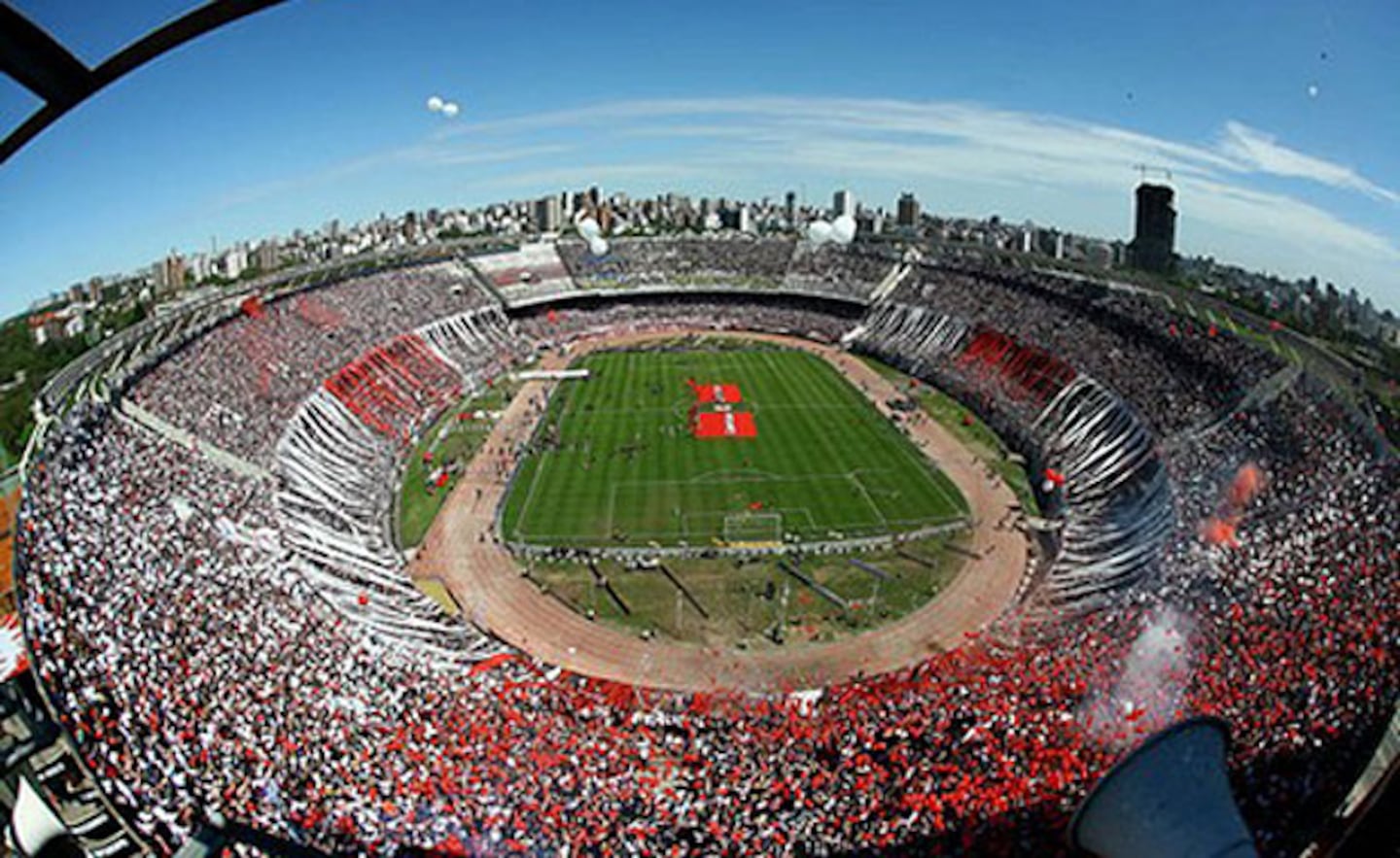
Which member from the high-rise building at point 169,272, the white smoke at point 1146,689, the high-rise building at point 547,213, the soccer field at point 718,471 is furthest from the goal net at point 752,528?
the high-rise building at point 547,213

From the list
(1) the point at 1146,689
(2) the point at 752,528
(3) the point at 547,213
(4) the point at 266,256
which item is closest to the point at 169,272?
(4) the point at 266,256

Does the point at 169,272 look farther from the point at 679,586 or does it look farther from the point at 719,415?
the point at 679,586

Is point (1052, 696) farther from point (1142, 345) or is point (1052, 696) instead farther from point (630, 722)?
point (1142, 345)

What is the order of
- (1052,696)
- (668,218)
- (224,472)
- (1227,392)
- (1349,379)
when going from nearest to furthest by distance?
(1052,696)
(1349,379)
(224,472)
(1227,392)
(668,218)

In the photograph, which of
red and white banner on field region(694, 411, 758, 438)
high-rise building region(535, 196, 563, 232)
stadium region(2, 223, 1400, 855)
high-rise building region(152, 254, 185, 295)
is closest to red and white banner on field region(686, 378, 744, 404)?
stadium region(2, 223, 1400, 855)

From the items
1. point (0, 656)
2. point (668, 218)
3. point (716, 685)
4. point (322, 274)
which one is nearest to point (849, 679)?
point (716, 685)

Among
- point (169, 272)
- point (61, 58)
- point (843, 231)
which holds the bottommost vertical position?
point (169, 272)
